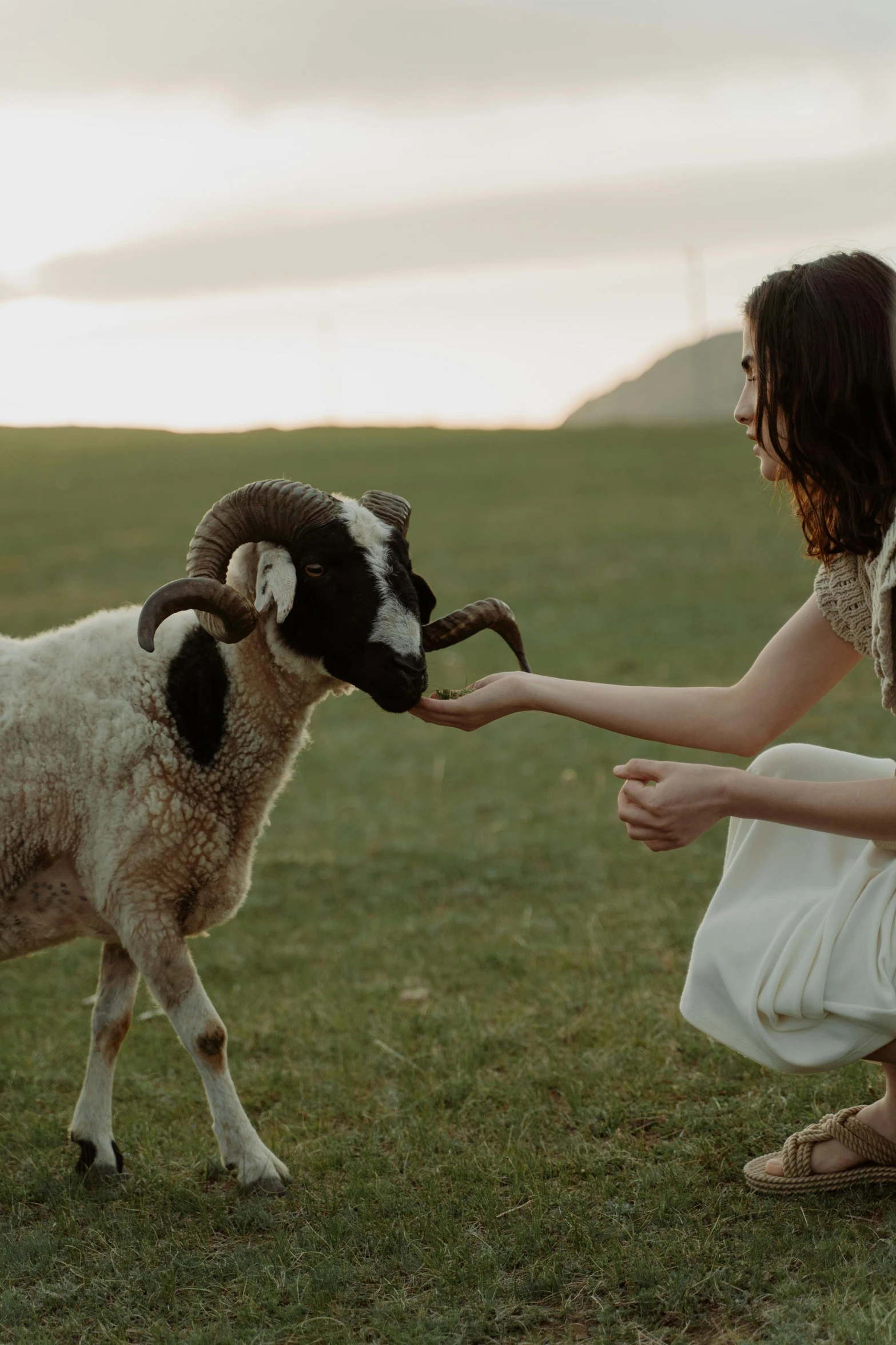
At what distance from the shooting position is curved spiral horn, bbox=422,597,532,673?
3.99 metres

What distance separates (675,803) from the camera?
300 cm

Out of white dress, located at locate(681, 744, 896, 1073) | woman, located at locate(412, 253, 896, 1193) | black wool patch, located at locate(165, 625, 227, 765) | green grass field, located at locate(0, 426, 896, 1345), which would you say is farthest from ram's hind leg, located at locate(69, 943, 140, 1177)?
white dress, located at locate(681, 744, 896, 1073)

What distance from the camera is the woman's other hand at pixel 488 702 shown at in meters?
3.61

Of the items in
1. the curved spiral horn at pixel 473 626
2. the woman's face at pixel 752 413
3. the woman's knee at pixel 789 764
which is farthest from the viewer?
the curved spiral horn at pixel 473 626

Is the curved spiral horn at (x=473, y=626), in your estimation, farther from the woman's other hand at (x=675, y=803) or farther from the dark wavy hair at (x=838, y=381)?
the dark wavy hair at (x=838, y=381)

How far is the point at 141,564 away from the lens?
21.2 m

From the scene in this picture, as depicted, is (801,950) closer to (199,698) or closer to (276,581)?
(276,581)

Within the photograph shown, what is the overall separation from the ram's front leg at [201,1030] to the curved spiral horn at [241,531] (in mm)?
954

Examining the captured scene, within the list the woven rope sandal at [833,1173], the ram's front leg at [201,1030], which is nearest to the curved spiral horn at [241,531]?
the ram's front leg at [201,1030]

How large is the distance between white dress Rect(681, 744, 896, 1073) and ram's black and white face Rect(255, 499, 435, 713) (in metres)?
1.04

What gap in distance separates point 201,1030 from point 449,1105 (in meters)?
0.93

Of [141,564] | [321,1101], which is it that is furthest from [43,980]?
[141,564]

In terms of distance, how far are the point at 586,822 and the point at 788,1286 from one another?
16.0 ft

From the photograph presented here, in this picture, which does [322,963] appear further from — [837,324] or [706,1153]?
[837,324]
